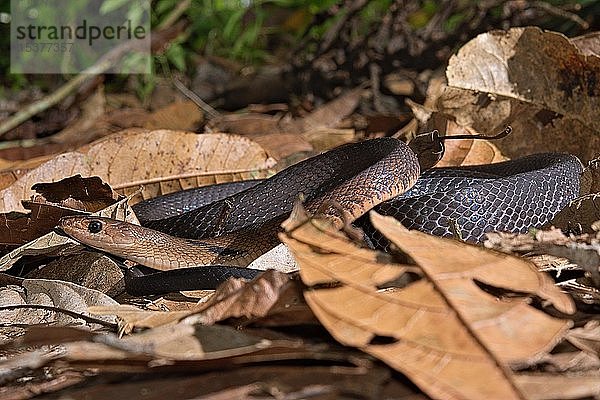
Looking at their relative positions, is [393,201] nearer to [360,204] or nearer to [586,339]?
[360,204]

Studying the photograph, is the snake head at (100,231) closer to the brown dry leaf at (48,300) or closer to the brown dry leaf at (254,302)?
the brown dry leaf at (48,300)

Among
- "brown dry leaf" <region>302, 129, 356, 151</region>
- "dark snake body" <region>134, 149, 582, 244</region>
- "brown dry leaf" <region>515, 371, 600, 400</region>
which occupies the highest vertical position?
"brown dry leaf" <region>515, 371, 600, 400</region>

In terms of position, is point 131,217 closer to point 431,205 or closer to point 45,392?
point 431,205

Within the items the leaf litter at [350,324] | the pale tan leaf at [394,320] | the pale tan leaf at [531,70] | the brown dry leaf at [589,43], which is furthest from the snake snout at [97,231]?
the brown dry leaf at [589,43]

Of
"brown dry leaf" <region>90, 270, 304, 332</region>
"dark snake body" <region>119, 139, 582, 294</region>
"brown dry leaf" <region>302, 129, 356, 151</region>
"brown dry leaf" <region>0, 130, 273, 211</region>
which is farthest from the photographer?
"brown dry leaf" <region>302, 129, 356, 151</region>

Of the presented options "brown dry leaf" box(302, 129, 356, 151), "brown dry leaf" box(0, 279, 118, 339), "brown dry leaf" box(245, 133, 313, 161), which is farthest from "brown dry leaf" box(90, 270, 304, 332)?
"brown dry leaf" box(302, 129, 356, 151)

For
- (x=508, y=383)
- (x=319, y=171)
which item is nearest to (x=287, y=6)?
(x=319, y=171)

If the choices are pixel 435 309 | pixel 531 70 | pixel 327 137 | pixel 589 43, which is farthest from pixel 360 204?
pixel 327 137

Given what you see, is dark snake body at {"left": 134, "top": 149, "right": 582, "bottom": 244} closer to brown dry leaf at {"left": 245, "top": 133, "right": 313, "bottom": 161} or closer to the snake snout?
the snake snout
